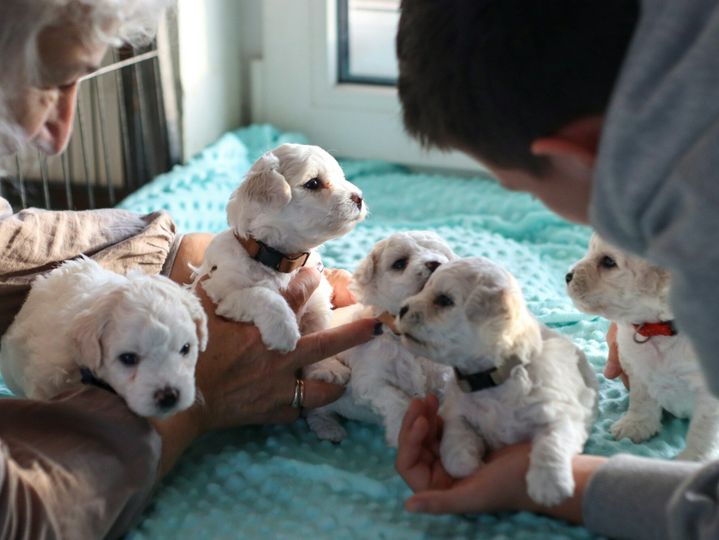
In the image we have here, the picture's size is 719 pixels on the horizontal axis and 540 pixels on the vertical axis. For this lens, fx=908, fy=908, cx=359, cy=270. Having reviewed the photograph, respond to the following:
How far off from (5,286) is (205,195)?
975mm

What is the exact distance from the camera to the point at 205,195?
2561mm

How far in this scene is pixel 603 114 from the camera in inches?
35.5

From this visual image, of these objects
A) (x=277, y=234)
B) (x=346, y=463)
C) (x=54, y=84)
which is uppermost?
(x=54, y=84)

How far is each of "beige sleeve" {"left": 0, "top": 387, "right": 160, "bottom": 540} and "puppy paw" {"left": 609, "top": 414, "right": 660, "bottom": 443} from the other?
772 millimetres

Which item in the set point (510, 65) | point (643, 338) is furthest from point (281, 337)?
point (510, 65)

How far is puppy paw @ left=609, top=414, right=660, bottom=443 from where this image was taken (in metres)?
1.55

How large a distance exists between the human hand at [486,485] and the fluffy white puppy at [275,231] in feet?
1.13

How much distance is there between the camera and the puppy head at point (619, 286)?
1502mm

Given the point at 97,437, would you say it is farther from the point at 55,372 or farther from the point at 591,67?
the point at 591,67

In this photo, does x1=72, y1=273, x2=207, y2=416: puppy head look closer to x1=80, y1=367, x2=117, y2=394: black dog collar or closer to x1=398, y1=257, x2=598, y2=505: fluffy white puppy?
x1=80, y1=367, x2=117, y2=394: black dog collar

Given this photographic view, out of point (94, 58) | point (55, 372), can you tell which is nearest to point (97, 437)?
point (55, 372)

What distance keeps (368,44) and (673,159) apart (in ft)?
8.10

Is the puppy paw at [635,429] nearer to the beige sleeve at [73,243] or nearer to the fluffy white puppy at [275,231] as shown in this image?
the fluffy white puppy at [275,231]

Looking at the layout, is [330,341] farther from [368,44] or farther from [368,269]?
[368,44]
